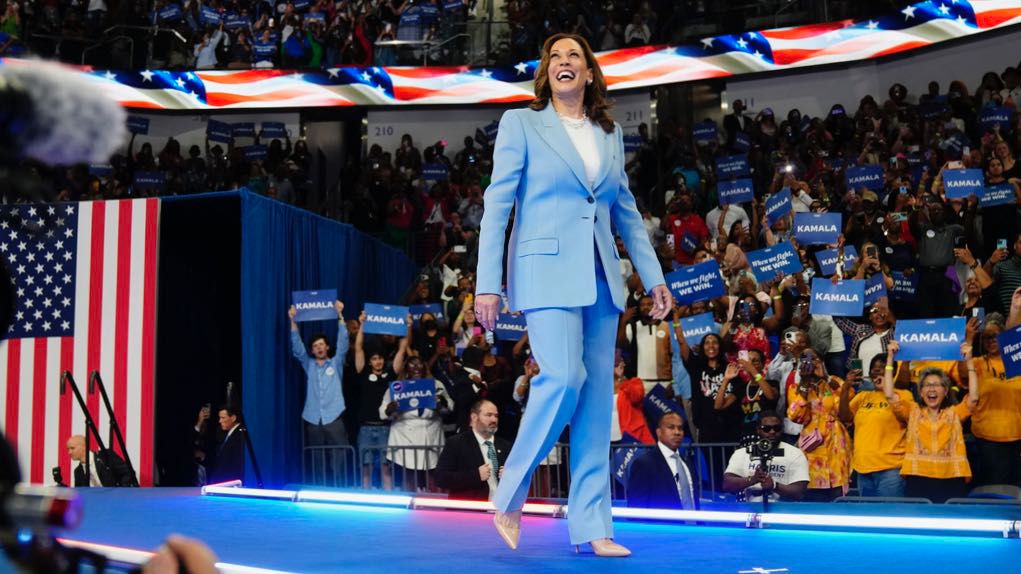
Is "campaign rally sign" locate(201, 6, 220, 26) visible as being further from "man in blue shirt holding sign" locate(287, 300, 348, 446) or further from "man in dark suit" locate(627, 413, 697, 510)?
"man in dark suit" locate(627, 413, 697, 510)

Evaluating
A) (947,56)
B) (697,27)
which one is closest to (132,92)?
(697,27)

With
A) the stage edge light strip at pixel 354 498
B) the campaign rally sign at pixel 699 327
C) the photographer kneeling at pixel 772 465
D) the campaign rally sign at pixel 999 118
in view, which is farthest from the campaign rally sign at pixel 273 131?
the stage edge light strip at pixel 354 498

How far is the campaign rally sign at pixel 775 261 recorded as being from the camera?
9742 mm

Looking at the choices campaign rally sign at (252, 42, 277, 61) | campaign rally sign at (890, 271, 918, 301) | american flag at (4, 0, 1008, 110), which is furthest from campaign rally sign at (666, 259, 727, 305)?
campaign rally sign at (252, 42, 277, 61)

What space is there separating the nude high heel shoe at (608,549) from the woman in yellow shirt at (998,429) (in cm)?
454

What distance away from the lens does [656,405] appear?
8672 millimetres

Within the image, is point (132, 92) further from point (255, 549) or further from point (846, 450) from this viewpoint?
point (255, 549)

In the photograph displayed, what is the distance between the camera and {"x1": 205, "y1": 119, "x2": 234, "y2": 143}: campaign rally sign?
19188 mm

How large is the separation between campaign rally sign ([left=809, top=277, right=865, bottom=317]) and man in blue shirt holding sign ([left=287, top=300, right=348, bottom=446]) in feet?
13.0

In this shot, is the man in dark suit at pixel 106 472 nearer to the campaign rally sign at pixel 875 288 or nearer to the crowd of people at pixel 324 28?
the campaign rally sign at pixel 875 288

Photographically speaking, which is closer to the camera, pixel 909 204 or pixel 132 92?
pixel 909 204

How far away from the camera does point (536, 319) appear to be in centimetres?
388

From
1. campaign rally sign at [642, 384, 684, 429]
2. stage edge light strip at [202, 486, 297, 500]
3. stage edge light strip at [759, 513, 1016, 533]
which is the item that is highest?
campaign rally sign at [642, 384, 684, 429]

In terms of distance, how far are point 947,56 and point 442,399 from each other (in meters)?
10.7
